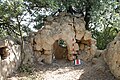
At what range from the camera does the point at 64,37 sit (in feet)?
41.0

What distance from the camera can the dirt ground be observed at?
9.44m

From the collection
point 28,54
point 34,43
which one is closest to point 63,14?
point 34,43

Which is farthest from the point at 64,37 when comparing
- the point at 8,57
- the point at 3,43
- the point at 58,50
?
the point at 3,43

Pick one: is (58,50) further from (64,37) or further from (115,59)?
(115,59)

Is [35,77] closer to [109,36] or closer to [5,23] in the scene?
[5,23]

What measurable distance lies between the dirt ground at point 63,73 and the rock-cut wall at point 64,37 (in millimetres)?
984

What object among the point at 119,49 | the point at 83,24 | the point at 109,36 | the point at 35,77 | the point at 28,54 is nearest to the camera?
the point at 119,49

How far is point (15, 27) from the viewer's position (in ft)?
41.2

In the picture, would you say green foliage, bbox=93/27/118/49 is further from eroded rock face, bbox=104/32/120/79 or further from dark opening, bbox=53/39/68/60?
eroded rock face, bbox=104/32/120/79

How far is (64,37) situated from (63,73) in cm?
278

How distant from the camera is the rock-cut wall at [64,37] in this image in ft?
40.0

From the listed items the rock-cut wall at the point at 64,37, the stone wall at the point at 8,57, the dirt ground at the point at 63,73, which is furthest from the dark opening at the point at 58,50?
the stone wall at the point at 8,57

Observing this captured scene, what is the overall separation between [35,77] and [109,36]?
26.0ft

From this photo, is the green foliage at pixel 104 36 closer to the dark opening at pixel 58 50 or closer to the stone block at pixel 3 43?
the dark opening at pixel 58 50
